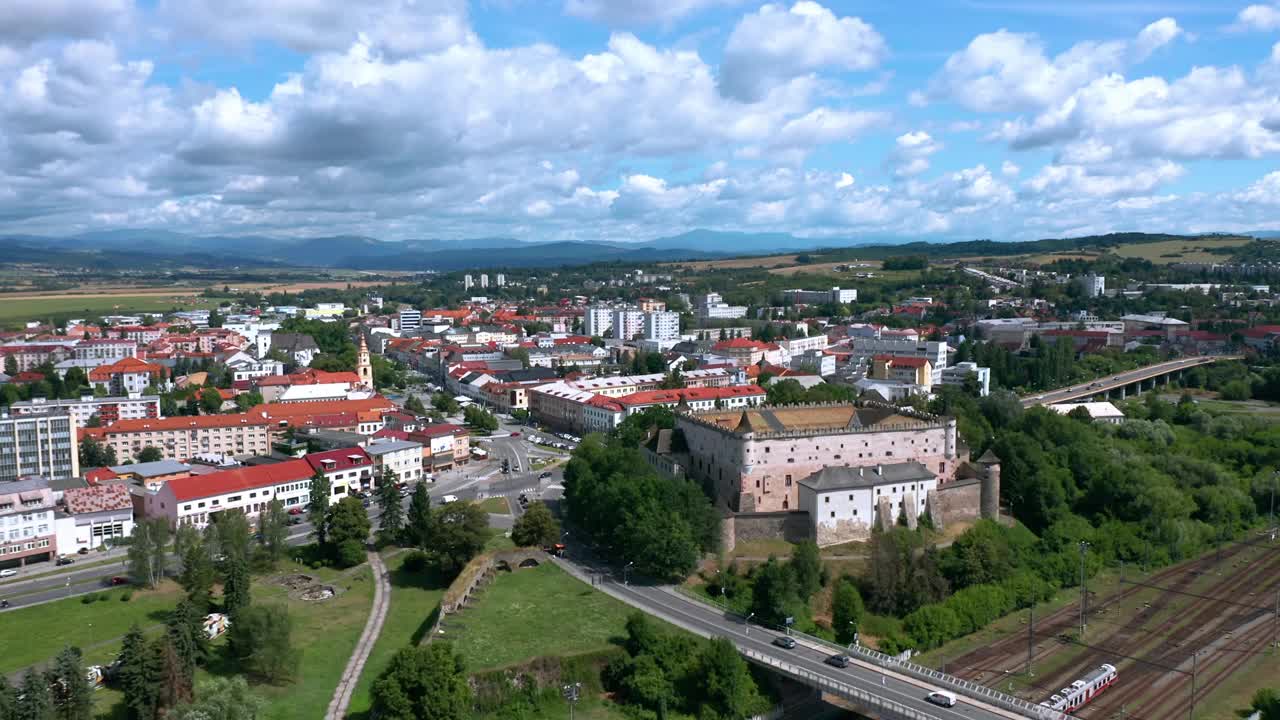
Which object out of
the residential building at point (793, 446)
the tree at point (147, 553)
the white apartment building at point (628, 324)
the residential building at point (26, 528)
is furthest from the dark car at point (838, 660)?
the white apartment building at point (628, 324)

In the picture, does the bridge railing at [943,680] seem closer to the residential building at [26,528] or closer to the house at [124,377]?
the residential building at [26,528]

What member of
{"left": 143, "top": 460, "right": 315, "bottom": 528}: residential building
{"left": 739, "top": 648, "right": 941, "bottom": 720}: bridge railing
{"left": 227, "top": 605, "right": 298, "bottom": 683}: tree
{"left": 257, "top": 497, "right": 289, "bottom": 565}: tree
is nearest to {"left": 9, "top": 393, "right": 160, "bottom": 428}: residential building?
{"left": 143, "top": 460, "right": 315, "bottom": 528}: residential building

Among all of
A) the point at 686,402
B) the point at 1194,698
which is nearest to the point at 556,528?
the point at 1194,698

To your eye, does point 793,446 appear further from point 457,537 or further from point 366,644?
point 366,644

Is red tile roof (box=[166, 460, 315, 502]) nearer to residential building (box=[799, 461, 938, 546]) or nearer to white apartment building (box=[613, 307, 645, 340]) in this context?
residential building (box=[799, 461, 938, 546])

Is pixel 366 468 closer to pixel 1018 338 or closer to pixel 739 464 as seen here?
pixel 739 464

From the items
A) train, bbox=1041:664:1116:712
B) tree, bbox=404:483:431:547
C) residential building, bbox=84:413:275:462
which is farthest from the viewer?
residential building, bbox=84:413:275:462
